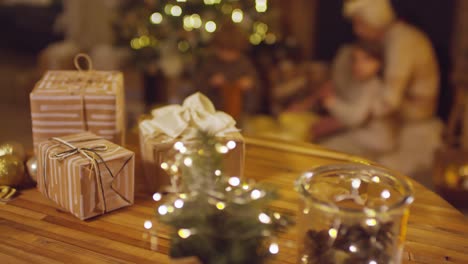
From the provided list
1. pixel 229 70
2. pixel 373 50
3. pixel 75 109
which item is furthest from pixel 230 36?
pixel 75 109

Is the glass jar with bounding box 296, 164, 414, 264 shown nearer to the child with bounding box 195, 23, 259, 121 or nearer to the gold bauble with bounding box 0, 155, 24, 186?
the gold bauble with bounding box 0, 155, 24, 186

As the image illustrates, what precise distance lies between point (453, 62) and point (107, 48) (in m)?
2.01

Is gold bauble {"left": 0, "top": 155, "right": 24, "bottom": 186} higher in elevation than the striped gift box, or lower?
lower

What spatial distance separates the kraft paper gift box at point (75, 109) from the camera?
4.46 ft

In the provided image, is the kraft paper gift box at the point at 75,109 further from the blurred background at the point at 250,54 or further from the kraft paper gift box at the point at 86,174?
the blurred background at the point at 250,54

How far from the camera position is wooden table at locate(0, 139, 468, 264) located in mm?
1124

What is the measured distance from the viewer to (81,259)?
3.64ft

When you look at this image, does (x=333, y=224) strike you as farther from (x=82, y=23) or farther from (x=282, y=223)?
(x=82, y=23)

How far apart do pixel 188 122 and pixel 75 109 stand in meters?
0.26

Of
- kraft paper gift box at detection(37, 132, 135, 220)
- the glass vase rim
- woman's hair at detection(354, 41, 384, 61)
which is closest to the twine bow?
kraft paper gift box at detection(37, 132, 135, 220)

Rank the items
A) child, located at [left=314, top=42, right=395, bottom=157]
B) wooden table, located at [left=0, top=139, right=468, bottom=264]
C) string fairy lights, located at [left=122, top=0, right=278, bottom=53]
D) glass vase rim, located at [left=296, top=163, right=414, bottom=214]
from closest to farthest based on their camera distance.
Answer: glass vase rim, located at [left=296, top=163, right=414, bottom=214], wooden table, located at [left=0, top=139, right=468, bottom=264], child, located at [left=314, top=42, right=395, bottom=157], string fairy lights, located at [left=122, top=0, right=278, bottom=53]

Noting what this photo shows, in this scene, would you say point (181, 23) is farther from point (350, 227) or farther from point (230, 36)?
point (350, 227)

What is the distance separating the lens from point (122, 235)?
3.91 ft

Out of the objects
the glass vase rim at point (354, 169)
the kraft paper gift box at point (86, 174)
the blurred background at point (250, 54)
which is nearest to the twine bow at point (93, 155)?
the kraft paper gift box at point (86, 174)
